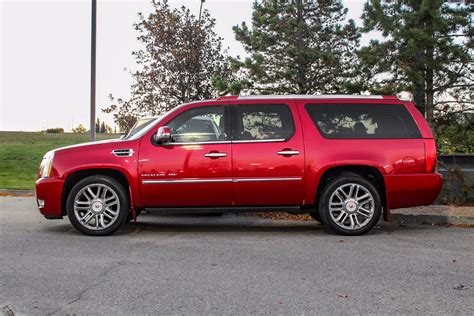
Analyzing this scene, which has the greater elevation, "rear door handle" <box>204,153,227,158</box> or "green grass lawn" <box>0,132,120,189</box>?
"rear door handle" <box>204,153,227,158</box>

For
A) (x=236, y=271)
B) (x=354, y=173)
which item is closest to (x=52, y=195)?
(x=236, y=271)

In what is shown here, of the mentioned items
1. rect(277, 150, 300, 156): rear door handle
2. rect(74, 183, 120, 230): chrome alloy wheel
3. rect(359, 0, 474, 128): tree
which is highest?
rect(359, 0, 474, 128): tree

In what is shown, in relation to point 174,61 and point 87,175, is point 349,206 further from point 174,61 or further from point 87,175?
point 174,61

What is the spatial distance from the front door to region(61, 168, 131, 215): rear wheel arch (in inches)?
15.1

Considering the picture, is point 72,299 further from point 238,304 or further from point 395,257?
Answer: point 395,257

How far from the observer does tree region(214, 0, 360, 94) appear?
15367 mm

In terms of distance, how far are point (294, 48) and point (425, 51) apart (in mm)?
4306

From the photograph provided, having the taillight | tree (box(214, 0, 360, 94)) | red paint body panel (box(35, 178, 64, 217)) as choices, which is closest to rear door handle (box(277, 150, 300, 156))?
the taillight

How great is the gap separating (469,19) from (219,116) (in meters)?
7.02

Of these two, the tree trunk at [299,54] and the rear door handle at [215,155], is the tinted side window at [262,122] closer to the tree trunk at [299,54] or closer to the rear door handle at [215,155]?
the rear door handle at [215,155]

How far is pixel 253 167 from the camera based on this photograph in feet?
23.7

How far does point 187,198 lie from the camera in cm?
726

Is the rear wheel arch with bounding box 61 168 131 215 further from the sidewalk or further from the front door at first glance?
the sidewalk

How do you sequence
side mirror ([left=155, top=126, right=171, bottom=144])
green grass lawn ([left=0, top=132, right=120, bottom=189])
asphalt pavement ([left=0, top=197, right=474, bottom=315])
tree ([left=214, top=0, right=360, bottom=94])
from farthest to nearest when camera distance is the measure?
green grass lawn ([left=0, top=132, right=120, bottom=189])
tree ([left=214, top=0, right=360, bottom=94])
side mirror ([left=155, top=126, right=171, bottom=144])
asphalt pavement ([left=0, top=197, right=474, bottom=315])
